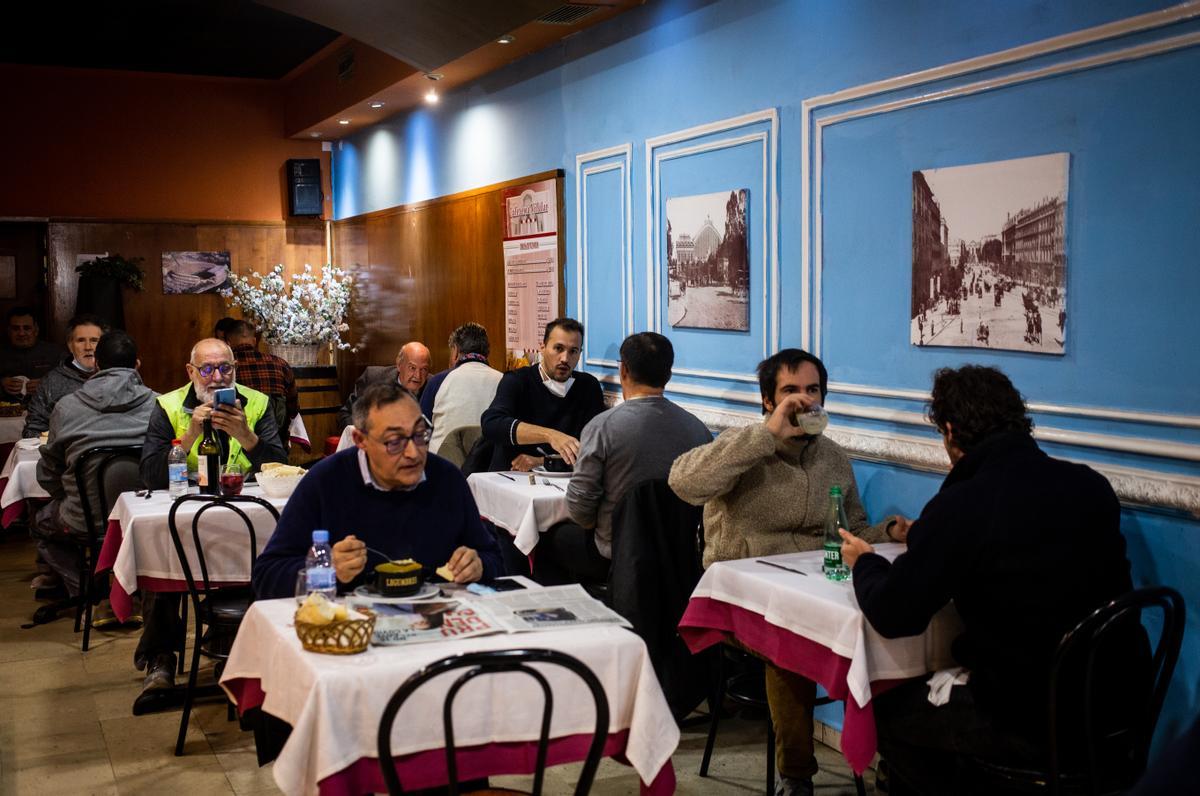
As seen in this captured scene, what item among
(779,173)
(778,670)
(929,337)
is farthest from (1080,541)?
(779,173)

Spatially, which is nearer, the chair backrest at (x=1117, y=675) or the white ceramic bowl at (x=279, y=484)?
the chair backrest at (x=1117, y=675)

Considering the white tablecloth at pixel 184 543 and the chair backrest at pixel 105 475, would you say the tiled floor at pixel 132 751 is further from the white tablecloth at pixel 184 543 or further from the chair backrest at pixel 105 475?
the chair backrest at pixel 105 475

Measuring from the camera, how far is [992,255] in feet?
12.2

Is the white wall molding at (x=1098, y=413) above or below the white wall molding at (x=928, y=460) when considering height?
above

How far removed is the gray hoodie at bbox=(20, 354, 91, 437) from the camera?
6.86 meters

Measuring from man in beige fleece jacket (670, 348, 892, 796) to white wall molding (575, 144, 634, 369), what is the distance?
2.07 m

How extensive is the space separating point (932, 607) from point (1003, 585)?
0.57ft

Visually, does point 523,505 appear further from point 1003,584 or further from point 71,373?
point 71,373

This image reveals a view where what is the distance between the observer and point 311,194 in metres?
10.3

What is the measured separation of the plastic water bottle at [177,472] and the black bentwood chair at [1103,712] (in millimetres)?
3245

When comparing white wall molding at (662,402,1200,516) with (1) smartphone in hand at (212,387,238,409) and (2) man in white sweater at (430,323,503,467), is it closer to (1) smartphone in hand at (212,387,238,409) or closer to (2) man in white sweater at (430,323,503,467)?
(2) man in white sweater at (430,323,503,467)

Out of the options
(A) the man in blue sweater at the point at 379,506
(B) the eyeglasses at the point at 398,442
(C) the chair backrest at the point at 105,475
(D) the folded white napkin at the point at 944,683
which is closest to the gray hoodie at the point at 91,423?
(C) the chair backrest at the point at 105,475

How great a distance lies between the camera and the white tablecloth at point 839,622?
2.92 meters

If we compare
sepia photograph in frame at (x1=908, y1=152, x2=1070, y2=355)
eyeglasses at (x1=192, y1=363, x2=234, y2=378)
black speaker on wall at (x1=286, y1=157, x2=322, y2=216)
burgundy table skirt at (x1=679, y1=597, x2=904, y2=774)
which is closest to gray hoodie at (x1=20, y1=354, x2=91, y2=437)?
eyeglasses at (x1=192, y1=363, x2=234, y2=378)
